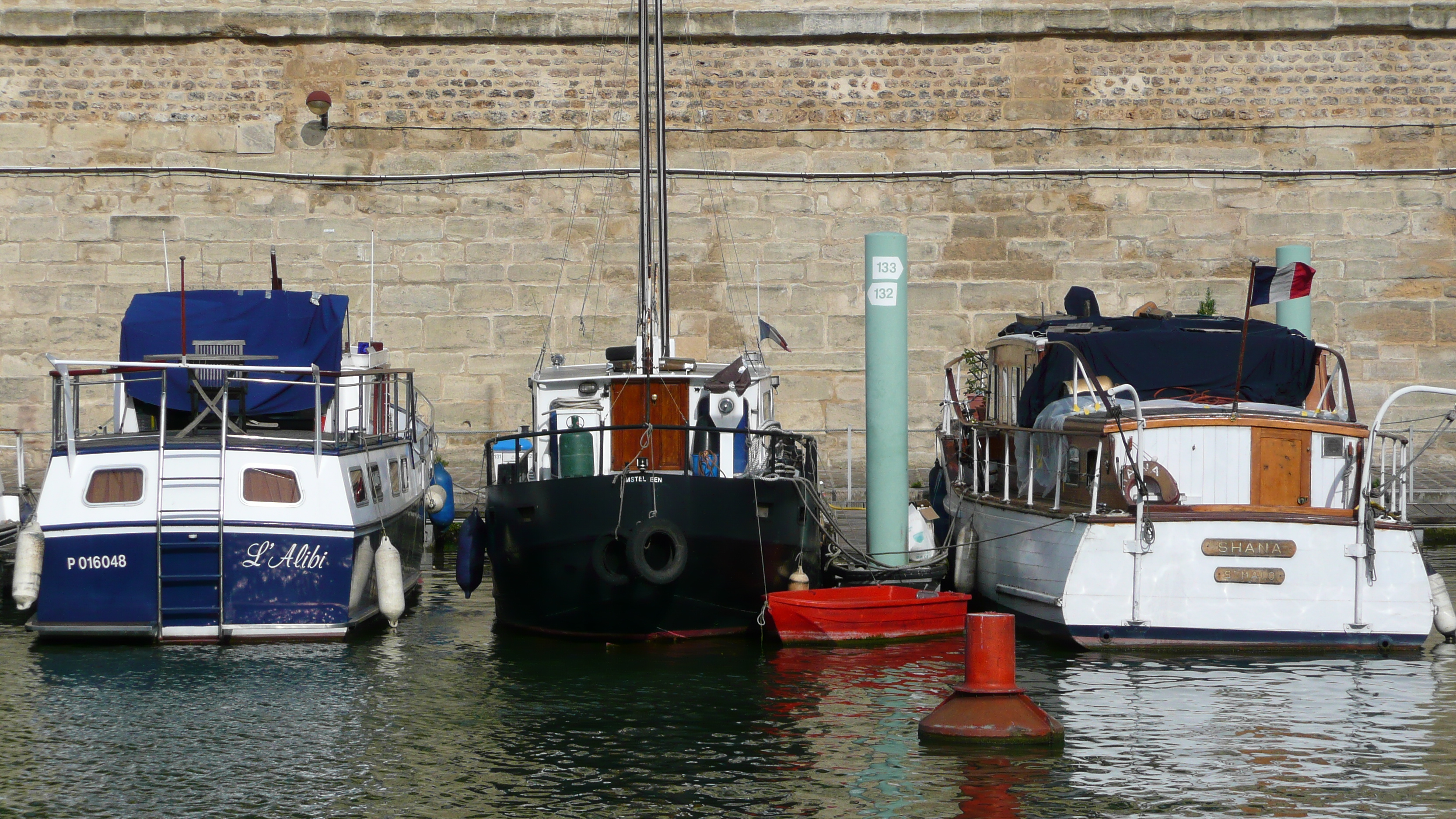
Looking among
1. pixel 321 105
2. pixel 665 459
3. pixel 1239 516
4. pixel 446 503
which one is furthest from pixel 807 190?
pixel 1239 516

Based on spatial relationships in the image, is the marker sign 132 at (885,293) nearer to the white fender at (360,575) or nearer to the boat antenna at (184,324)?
the white fender at (360,575)

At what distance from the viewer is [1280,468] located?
13.2m

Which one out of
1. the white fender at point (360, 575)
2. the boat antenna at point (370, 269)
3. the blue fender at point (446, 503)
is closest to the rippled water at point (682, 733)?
the white fender at point (360, 575)

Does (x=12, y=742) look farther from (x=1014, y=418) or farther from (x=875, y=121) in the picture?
(x=875, y=121)

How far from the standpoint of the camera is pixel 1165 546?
497 inches

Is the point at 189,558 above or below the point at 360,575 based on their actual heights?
above

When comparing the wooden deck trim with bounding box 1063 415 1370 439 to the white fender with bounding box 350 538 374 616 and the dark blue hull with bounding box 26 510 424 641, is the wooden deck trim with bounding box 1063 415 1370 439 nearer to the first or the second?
the white fender with bounding box 350 538 374 616

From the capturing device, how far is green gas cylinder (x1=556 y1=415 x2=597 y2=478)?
46.5 ft

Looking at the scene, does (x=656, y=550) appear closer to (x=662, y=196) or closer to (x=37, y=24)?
(x=662, y=196)

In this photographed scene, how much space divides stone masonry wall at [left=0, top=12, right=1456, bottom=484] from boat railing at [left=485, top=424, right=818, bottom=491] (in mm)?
7166

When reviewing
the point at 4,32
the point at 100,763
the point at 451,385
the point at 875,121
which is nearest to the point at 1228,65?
the point at 875,121

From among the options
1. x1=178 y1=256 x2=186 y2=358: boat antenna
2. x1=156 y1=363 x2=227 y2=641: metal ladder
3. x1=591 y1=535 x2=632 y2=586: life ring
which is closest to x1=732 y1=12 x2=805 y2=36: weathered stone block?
x1=178 y1=256 x2=186 y2=358: boat antenna

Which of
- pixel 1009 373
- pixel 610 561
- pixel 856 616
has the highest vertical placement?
pixel 1009 373

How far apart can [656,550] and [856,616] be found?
170cm
